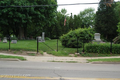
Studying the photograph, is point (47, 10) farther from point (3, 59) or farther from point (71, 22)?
point (3, 59)

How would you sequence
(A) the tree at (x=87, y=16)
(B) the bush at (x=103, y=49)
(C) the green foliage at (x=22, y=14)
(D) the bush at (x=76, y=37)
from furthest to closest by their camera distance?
1. (A) the tree at (x=87, y=16)
2. (C) the green foliage at (x=22, y=14)
3. (D) the bush at (x=76, y=37)
4. (B) the bush at (x=103, y=49)

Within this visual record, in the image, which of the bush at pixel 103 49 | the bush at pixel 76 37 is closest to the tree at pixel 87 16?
the bush at pixel 76 37

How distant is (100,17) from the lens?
42531 mm

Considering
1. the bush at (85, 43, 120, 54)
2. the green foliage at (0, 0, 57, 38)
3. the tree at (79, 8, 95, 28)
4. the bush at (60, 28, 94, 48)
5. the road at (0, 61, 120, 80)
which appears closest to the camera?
the road at (0, 61, 120, 80)

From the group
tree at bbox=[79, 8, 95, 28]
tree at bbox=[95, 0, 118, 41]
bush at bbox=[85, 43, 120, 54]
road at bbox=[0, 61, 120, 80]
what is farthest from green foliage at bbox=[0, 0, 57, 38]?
tree at bbox=[79, 8, 95, 28]

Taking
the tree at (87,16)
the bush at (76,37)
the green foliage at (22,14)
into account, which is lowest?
the bush at (76,37)

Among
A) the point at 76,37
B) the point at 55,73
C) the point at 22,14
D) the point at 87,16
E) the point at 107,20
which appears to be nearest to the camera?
the point at 55,73

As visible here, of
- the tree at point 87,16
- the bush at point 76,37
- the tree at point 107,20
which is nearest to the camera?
the bush at point 76,37

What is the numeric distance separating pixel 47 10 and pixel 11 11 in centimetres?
975

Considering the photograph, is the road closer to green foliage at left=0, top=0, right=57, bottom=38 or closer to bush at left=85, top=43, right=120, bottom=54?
bush at left=85, top=43, right=120, bottom=54

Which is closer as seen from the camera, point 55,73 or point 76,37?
point 55,73

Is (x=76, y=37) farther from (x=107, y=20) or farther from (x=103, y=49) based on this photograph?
(x=107, y=20)

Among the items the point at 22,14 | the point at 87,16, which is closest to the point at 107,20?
the point at 22,14

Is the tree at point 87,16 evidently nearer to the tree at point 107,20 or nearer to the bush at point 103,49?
the tree at point 107,20
